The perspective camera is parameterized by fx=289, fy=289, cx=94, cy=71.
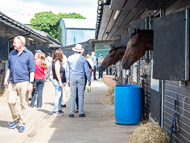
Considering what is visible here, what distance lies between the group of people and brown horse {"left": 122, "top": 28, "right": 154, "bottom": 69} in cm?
192

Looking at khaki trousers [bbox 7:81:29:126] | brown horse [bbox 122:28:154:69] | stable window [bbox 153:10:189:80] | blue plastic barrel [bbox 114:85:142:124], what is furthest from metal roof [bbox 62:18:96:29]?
stable window [bbox 153:10:189:80]

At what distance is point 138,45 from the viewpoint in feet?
17.6

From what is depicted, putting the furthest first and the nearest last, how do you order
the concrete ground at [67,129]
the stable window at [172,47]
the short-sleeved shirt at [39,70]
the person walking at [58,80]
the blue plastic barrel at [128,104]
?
the short-sleeved shirt at [39,70]
the person walking at [58,80]
the blue plastic barrel at [128,104]
the concrete ground at [67,129]
the stable window at [172,47]

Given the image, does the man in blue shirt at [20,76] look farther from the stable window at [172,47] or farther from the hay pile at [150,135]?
the stable window at [172,47]

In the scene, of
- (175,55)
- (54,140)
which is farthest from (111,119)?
(175,55)

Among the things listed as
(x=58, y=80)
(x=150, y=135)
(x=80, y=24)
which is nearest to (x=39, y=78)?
(x=58, y=80)

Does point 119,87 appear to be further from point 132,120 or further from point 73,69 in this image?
point 73,69

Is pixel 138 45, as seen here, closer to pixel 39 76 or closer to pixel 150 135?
pixel 150 135

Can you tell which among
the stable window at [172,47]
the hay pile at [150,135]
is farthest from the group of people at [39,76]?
the stable window at [172,47]

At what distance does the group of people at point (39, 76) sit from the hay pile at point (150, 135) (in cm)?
226

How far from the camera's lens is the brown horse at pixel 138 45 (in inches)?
210

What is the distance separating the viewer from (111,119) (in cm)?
716

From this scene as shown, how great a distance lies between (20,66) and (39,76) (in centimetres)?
283

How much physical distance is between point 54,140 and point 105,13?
421cm
